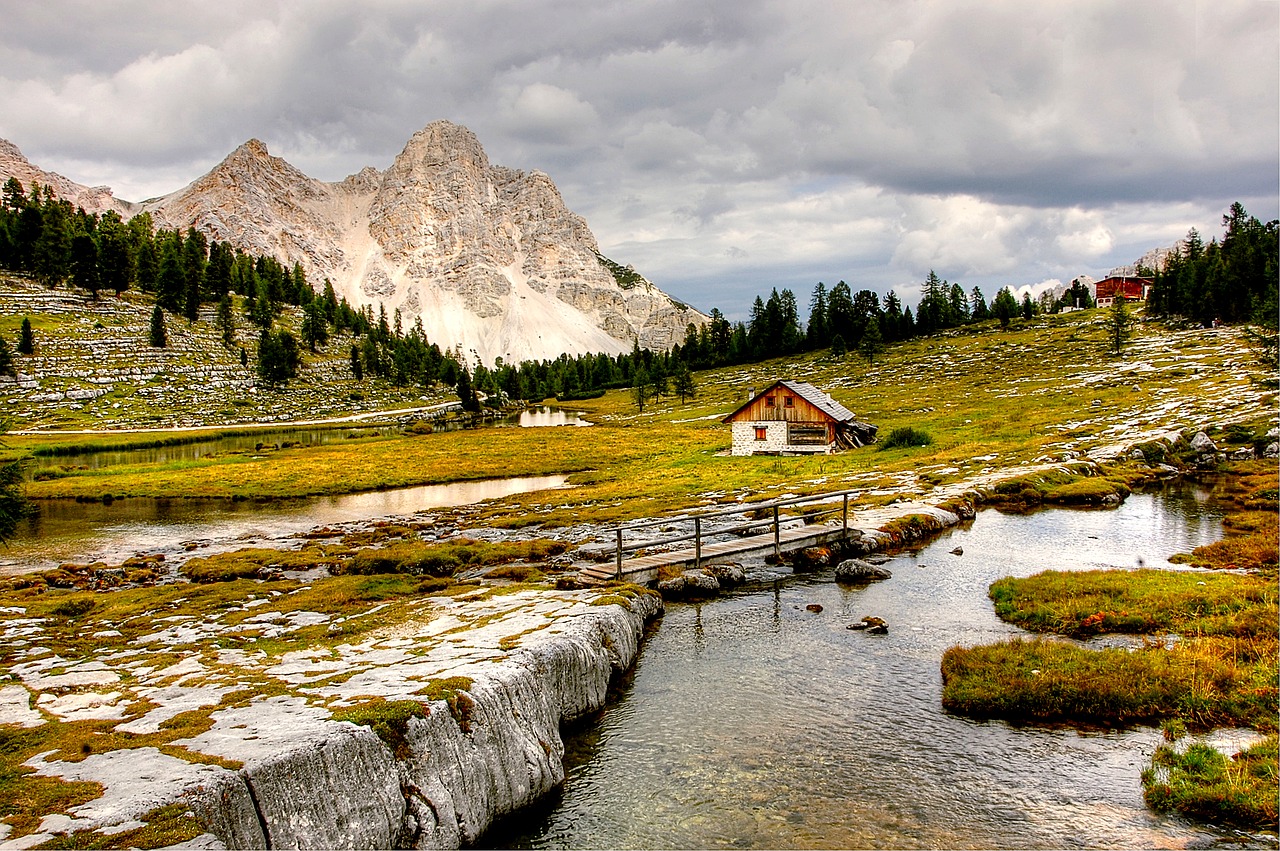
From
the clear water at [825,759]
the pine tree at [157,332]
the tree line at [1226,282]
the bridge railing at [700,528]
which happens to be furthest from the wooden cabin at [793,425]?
the pine tree at [157,332]

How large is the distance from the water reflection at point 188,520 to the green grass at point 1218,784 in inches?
1675

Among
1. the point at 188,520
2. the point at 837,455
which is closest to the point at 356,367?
the point at 188,520

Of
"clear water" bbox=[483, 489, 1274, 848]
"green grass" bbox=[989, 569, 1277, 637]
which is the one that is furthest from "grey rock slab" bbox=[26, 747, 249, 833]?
"green grass" bbox=[989, 569, 1277, 637]

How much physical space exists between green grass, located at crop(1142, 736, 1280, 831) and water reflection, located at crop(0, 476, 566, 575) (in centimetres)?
4256

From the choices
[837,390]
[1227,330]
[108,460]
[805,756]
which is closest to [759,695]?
[805,756]

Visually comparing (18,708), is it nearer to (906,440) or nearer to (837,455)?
(837,455)

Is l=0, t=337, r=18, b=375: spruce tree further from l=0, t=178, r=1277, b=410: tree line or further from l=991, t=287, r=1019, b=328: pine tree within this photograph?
l=991, t=287, r=1019, b=328: pine tree

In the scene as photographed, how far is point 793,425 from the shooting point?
77.1 metres

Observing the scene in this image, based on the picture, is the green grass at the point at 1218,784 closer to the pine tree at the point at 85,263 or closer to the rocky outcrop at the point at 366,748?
the rocky outcrop at the point at 366,748

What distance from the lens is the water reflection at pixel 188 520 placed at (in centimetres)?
4078

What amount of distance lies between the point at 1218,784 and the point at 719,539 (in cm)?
2519

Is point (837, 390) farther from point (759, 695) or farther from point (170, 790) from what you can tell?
point (170, 790)

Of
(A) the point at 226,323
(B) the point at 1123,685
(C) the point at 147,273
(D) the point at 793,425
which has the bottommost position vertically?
(B) the point at 1123,685

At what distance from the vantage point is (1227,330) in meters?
131
